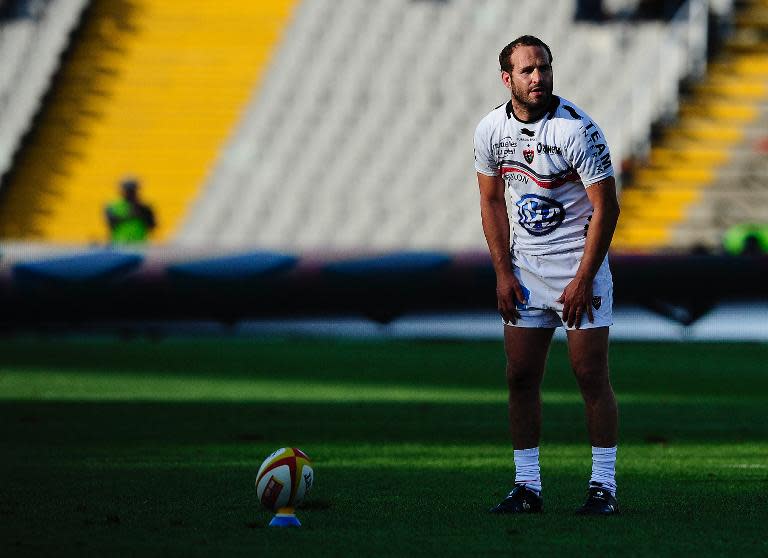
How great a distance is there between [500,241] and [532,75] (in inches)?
27.0

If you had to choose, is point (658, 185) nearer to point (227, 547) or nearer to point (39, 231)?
point (39, 231)

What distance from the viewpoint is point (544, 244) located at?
6.73 meters

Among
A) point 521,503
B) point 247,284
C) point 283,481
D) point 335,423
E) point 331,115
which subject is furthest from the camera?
point 331,115

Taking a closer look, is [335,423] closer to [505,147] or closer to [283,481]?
[505,147]

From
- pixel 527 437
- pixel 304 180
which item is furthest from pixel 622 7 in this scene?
pixel 527 437

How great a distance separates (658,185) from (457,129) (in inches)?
137

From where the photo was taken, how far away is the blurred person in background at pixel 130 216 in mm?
22078

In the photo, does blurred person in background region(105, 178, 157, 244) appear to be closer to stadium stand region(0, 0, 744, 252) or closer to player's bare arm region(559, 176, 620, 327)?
stadium stand region(0, 0, 744, 252)

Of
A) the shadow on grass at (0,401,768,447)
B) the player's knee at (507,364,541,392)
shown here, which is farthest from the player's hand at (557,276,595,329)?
the shadow on grass at (0,401,768,447)

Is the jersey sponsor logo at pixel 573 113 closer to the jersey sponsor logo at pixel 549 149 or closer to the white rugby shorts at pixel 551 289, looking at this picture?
the jersey sponsor logo at pixel 549 149

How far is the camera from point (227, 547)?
583 centimetres

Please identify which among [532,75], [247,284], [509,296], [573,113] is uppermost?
[532,75]

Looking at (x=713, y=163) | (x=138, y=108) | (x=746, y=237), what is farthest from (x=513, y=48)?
(x=138, y=108)

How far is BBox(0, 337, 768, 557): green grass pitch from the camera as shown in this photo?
6074mm
